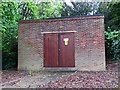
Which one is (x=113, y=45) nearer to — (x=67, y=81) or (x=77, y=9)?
(x=77, y=9)

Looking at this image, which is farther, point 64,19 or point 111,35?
point 111,35

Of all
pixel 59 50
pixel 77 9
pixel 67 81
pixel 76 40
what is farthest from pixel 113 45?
pixel 67 81

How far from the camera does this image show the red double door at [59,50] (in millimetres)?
9578

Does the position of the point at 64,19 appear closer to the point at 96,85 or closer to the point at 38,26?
the point at 38,26

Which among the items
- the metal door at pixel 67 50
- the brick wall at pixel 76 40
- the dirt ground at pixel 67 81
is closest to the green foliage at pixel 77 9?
the brick wall at pixel 76 40

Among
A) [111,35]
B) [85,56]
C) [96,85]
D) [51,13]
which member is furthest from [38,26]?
[51,13]

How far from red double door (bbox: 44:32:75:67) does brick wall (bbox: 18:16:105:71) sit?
0.78 feet

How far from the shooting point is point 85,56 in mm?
9305

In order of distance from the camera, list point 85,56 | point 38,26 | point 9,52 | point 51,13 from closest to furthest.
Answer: point 85,56, point 38,26, point 9,52, point 51,13

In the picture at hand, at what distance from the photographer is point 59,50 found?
977 cm

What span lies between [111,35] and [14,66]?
18.8 ft

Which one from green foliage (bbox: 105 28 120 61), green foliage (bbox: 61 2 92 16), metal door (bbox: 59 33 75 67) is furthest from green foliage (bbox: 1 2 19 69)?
green foliage (bbox: 105 28 120 61)

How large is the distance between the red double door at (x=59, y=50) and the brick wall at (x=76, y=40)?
24 cm

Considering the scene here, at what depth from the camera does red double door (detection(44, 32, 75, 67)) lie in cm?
958
